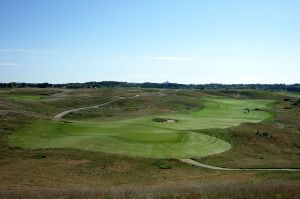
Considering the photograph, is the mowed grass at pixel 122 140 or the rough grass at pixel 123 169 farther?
the mowed grass at pixel 122 140

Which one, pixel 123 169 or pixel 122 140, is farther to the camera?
pixel 122 140

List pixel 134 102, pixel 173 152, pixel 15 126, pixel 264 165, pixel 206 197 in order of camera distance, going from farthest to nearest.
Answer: pixel 134 102, pixel 15 126, pixel 173 152, pixel 264 165, pixel 206 197

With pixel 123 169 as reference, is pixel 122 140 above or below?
above

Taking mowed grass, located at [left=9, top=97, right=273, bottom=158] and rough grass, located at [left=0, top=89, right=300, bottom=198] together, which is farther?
mowed grass, located at [left=9, top=97, right=273, bottom=158]

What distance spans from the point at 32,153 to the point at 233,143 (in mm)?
26641

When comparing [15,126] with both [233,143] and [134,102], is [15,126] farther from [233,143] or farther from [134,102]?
[134,102]

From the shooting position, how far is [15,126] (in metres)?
57.2

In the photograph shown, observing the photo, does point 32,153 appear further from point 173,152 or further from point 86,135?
point 173,152

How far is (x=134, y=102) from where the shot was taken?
384 ft

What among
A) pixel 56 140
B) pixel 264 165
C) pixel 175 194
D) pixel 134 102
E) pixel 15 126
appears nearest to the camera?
pixel 175 194

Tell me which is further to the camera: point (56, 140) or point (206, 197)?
point (56, 140)

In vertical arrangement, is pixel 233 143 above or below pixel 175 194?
below

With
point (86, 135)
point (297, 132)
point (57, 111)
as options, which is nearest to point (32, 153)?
point (86, 135)

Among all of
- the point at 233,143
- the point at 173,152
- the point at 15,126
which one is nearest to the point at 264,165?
the point at 173,152
